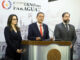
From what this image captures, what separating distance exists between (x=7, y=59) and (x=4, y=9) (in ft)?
4.47

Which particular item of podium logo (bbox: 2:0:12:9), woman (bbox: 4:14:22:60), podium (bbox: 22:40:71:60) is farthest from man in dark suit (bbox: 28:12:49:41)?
podium logo (bbox: 2:0:12:9)

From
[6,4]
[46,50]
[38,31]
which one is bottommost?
[46,50]

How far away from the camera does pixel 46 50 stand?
3402mm

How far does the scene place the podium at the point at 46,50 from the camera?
3.40 metres

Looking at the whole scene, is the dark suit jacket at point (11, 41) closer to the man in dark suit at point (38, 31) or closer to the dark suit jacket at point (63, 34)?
the man in dark suit at point (38, 31)

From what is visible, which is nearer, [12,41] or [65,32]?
[12,41]

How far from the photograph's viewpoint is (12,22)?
12.4ft

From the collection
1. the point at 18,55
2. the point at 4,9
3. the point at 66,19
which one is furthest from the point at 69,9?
the point at 18,55

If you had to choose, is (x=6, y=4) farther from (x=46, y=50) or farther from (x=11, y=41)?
(x=46, y=50)

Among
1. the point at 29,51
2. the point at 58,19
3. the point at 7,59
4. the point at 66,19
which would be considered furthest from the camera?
the point at 58,19

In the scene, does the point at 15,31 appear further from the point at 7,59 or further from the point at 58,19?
the point at 58,19

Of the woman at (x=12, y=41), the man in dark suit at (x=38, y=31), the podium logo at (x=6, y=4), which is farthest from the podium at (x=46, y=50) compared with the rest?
the podium logo at (x=6, y=4)

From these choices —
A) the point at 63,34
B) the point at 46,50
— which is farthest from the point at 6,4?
the point at 46,50

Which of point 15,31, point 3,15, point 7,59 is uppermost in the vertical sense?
point 3,15
